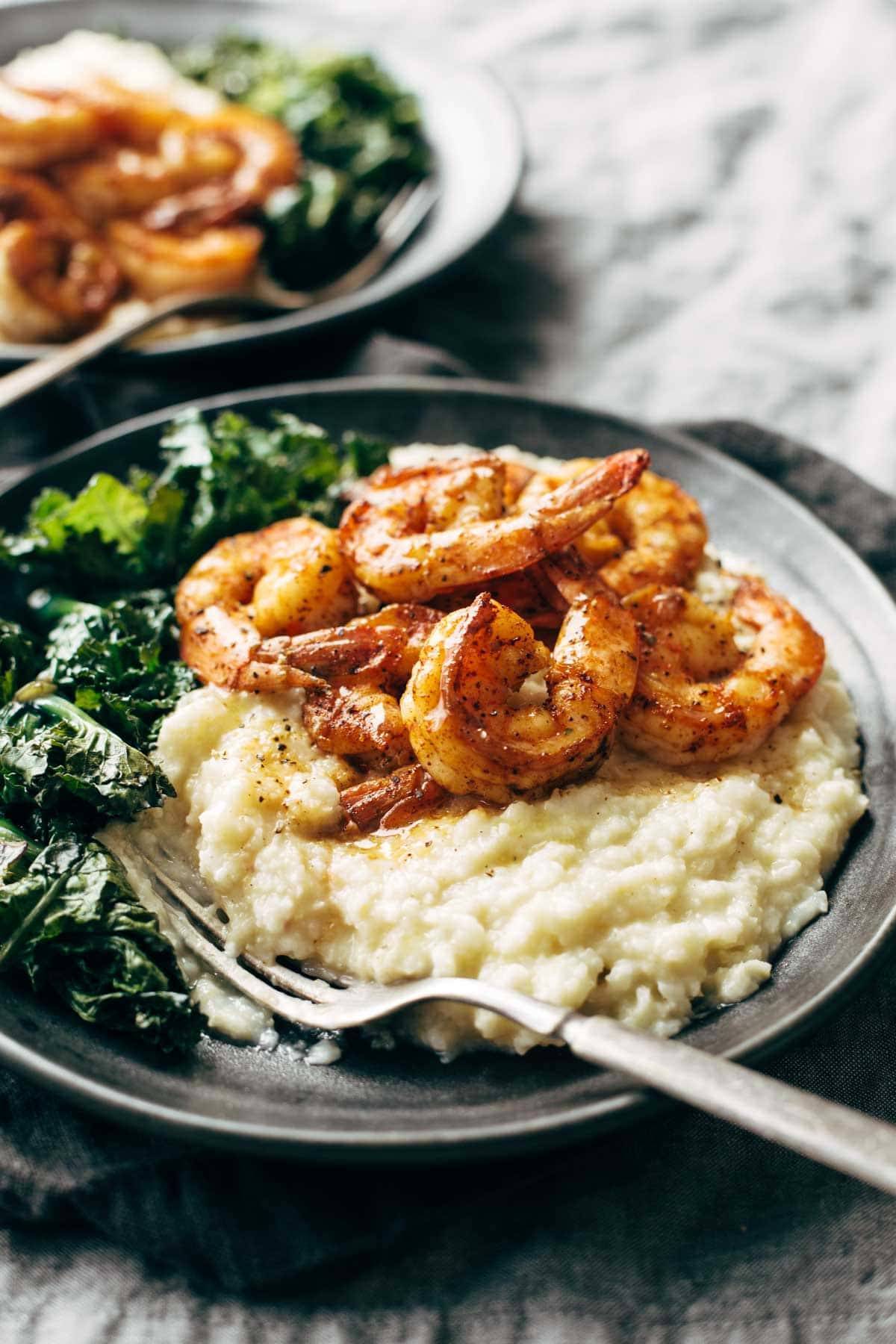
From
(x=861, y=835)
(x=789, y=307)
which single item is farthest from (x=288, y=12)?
(x=861, y=835)

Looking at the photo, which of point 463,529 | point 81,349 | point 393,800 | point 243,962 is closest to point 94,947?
point 243,962

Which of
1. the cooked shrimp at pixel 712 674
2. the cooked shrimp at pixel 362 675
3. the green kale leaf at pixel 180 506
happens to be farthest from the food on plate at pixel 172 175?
the cooked shrimp at pixel 712 674

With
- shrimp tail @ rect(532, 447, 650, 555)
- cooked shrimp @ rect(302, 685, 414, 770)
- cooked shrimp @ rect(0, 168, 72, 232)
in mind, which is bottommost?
cooked shrimp @ rect(302, 685, 414, 770)

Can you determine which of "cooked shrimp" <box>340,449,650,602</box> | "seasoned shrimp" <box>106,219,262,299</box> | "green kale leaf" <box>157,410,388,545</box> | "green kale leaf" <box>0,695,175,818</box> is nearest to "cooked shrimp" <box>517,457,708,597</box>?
"cooked shrimp" <box>340,449,650,602</box>

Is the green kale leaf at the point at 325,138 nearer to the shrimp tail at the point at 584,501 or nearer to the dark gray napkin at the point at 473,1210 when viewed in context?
the shrimp tail at the point at 584,501

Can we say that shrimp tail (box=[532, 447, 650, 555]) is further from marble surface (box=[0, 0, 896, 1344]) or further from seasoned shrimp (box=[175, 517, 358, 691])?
marble surface (box=[0, 0, 896, 1344])
